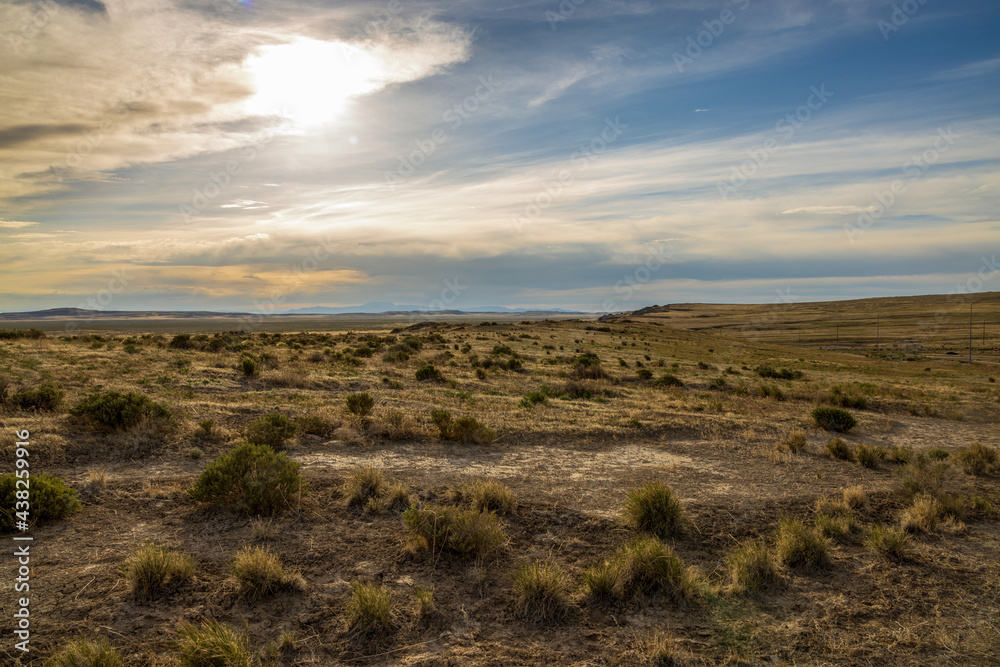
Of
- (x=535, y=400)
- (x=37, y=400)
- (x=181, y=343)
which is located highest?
(x=181, y=343)

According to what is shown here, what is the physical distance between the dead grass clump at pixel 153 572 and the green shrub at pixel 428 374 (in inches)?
733

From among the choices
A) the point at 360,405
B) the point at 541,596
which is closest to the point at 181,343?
the point at 360,405

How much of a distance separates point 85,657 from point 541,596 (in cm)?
449

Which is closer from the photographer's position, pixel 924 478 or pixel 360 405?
pixel 924 478

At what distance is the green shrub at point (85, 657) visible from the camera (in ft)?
14.4

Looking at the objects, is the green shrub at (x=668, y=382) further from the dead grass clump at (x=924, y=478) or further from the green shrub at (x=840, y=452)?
the dead grass clump at (x=924, y=478)

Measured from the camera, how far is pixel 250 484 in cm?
823

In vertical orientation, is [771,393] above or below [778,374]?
above

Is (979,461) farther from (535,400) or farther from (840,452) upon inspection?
(535,400)

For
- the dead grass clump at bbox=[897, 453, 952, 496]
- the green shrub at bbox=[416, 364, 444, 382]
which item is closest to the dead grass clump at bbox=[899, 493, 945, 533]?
the dead grass clump at bbox=[897, 453, 952, 496]

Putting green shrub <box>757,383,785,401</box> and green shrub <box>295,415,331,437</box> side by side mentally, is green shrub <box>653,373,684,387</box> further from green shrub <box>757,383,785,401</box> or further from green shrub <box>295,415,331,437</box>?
green shrub <box>295,415,331,437</box>

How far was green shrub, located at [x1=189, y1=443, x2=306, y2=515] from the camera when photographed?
323 inches

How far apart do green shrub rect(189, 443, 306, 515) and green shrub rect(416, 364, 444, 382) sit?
52.7 feet

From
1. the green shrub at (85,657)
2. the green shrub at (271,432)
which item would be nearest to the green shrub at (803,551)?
the green shrub at (85,657)
